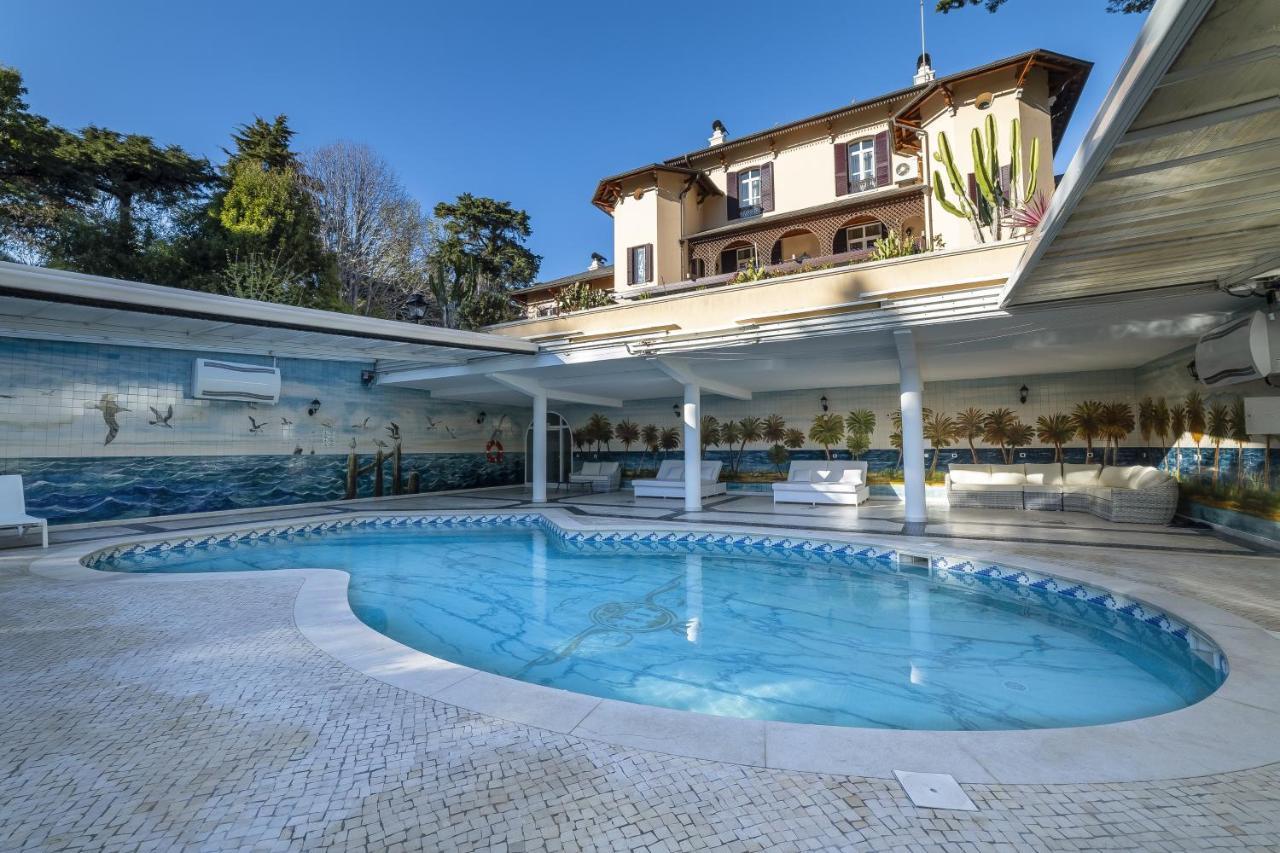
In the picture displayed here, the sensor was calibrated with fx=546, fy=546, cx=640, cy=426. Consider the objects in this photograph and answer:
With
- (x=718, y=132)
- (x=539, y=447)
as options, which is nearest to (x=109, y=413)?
(x=539, y=447)

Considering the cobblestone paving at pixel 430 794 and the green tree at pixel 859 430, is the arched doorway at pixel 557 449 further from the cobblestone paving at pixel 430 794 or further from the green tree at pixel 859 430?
the cobblestone paving at pixel 430 794

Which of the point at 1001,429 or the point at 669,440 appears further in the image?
the point at 669,440

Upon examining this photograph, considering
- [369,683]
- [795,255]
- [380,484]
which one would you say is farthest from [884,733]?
[795,255]

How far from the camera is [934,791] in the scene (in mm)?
1986

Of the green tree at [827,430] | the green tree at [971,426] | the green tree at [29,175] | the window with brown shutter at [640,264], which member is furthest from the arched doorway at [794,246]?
the green tree at [29,175]

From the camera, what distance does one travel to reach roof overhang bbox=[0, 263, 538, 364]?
224 inches

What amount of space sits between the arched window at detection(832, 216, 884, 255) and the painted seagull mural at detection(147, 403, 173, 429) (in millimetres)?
17109

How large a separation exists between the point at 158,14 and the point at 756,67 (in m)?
14.8

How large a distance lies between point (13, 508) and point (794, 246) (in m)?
18.7

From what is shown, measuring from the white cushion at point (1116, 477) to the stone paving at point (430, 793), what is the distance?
9190mm

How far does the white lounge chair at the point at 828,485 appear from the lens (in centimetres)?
1121

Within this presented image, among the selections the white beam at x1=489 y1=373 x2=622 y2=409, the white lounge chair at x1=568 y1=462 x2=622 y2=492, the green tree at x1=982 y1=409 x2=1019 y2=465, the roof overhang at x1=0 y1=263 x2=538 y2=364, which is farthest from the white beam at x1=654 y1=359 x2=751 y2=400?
the green tree at x1=982 y1=409 x2=1019 y2=465

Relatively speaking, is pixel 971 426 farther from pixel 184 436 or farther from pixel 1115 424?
pixel 184 436

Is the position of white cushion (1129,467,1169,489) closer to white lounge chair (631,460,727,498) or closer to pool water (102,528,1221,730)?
pool water (102,528,1221,730)
